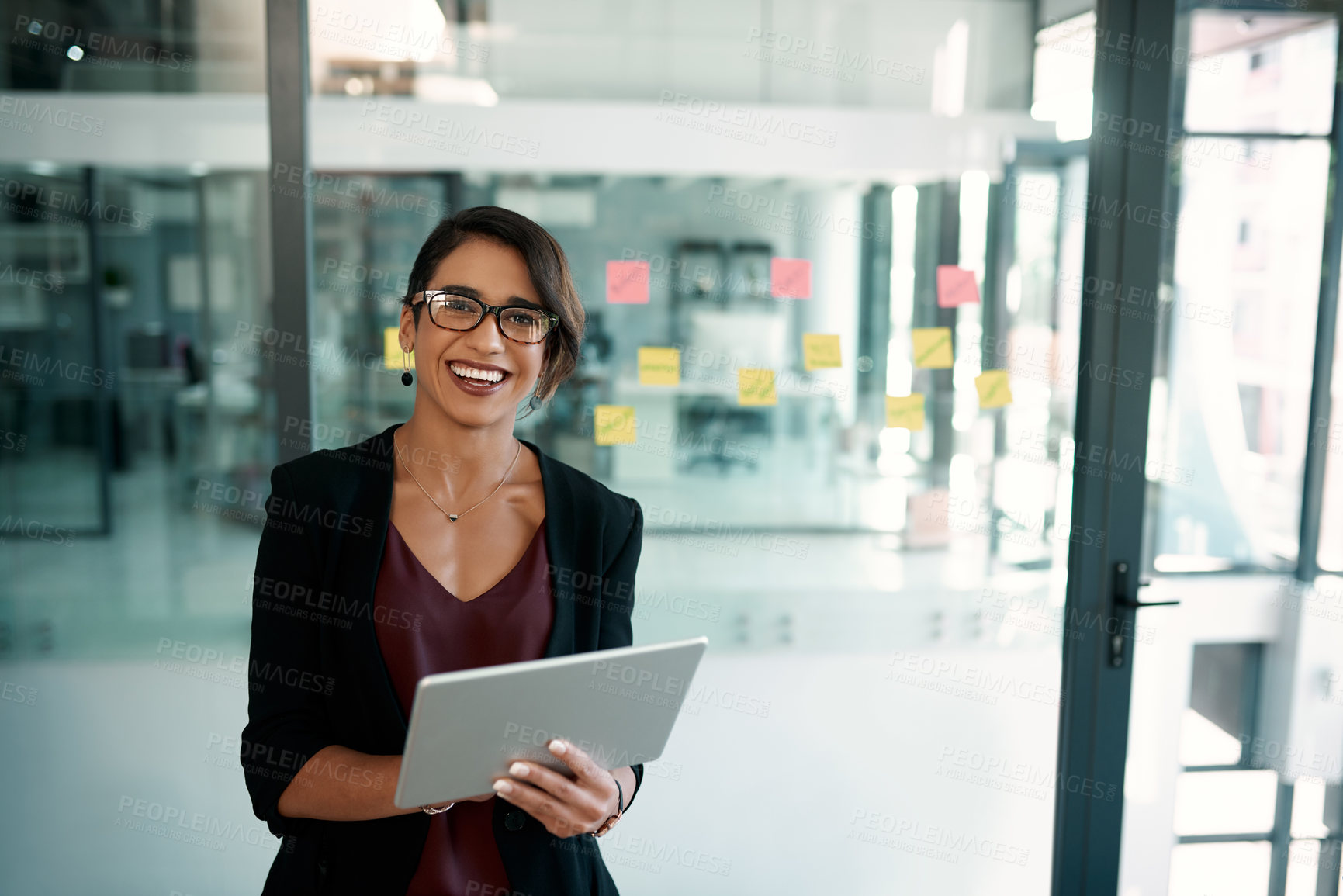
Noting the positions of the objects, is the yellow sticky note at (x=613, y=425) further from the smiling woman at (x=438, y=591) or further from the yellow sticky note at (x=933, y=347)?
the smiling woman at (x=438, y=591)

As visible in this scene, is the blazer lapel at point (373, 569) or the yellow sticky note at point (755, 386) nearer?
the blazer lapel at point (373, 569)

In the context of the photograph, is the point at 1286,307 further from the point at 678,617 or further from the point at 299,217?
the point at 299,217

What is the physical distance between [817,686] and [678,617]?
0.35 metres

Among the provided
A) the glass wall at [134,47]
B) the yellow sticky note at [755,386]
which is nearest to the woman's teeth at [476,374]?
the yellow sticky note at [755,386]

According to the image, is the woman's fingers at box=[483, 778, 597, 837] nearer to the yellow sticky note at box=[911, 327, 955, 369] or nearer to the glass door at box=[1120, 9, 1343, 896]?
the yellow sticky note at box=[911, 327, 955, 369]

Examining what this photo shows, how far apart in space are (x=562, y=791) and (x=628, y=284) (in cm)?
131

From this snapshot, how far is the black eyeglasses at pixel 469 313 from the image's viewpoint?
4.39 ft

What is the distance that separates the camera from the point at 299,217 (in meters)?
1.93

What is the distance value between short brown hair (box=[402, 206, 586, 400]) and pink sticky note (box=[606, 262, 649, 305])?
83 cm

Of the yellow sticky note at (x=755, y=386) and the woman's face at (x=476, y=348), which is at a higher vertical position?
the woman's face at (x=476, y=348)

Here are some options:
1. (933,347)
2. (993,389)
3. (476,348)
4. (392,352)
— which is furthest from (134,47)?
(993,389)

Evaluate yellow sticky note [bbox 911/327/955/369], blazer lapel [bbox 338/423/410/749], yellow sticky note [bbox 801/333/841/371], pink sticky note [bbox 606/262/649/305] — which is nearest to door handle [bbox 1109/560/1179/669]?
yellow sticky note [bbox 911/327/955/369]

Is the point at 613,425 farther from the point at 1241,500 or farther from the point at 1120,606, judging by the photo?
the point at 1241,500

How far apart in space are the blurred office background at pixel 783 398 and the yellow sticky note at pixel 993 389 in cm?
3
